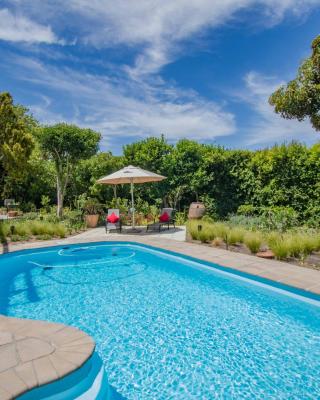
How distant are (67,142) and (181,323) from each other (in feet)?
38.5

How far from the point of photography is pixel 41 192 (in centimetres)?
2150

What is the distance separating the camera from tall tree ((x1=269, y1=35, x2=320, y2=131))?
8.50 meters

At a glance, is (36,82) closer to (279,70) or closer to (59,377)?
(279,70)

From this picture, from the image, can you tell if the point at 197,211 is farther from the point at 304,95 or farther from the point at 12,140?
the point at 12,140

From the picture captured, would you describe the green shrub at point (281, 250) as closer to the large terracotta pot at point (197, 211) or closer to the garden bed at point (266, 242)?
the garden bed at point (266, 242)

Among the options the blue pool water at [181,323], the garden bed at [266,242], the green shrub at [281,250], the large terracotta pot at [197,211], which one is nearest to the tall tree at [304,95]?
the garden bed at [266,242]

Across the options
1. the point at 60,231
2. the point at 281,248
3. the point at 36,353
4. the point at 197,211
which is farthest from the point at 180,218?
the point at 36,353

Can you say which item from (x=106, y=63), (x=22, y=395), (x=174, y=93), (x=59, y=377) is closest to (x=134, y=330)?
(x=59, y=377)

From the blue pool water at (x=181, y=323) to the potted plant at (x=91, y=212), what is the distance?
Answer: 19.3 ft

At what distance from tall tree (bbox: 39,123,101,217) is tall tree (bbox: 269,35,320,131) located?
8751 millimetres

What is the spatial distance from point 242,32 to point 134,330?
1086 cm

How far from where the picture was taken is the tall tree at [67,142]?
1406 centimetres

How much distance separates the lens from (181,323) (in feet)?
15.2

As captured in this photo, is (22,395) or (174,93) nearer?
(22,395)
